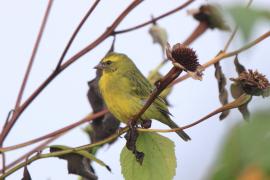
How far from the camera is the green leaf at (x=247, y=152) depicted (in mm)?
344

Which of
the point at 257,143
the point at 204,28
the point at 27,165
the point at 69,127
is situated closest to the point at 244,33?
the point at 257,143

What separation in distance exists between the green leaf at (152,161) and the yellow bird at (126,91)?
1.29 m

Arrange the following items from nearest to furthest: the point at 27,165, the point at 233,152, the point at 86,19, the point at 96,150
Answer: the point at 233,152 → the point at 27,165 → the point at 86,19 → the point at 96,150

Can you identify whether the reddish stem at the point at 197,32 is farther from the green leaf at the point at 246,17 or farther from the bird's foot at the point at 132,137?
the green leaf at the point at 246,17

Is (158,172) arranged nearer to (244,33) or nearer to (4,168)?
(4,168)

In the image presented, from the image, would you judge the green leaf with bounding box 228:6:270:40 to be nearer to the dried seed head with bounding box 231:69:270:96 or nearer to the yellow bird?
the dried seed head with bounding box 231:69:270:96

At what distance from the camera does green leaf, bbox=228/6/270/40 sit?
36cm

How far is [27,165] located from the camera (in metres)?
1.66

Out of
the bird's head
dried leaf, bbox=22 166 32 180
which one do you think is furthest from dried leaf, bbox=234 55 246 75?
the bird's head

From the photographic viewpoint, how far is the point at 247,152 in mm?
340

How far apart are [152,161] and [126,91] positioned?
203 centimetres

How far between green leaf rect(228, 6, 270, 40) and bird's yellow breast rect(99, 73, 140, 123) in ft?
9.68

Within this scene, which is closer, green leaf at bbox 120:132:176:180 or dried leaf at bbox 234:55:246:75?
green leaf at bbox 120:132:176:180

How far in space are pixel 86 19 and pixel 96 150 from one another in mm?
769
